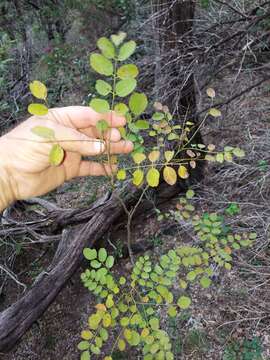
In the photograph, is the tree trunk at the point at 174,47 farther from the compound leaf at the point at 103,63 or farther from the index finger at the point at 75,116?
the compound leaf at the point at 103,63

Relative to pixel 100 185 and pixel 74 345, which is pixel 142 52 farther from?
pixel 74 345

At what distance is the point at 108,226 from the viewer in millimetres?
2912

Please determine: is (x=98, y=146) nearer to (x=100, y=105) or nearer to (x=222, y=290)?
(x=100, y=105)

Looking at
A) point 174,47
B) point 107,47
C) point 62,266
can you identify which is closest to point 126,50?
point 107,47

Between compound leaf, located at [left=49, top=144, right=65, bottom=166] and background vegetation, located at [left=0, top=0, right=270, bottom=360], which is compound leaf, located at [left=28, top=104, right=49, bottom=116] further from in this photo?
background vegetation, located at [left=0, top=0, right=270, bottom=360]

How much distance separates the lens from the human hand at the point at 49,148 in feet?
3.54

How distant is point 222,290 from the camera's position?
8.59 feet

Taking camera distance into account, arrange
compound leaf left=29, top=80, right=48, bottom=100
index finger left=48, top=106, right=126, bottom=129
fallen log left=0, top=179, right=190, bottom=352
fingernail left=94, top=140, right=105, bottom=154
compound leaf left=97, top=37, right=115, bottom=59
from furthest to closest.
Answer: fallen log left=0, top=179, right=190, bottom=352 → index finger left=48, top=106, right=126, bottom=129 → fingernail left=94, top=140, right=105, bottom=154 → compound leaf left=29, top=80, right=48, bottom=100 → compound leaf left=97, top=37, right=115, bottom=59

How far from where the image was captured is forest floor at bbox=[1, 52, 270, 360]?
2363 mm

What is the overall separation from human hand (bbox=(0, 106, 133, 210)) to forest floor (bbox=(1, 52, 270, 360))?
1458 millimetres

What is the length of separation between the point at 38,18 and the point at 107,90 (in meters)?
7.16

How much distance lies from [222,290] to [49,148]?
197 centimetres

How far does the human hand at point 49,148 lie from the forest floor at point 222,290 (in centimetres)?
146

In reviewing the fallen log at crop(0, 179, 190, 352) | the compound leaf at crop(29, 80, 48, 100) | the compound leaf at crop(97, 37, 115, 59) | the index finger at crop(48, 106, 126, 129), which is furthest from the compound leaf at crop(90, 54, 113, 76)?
the fallen log at crop(0, 179, 190, 352)
